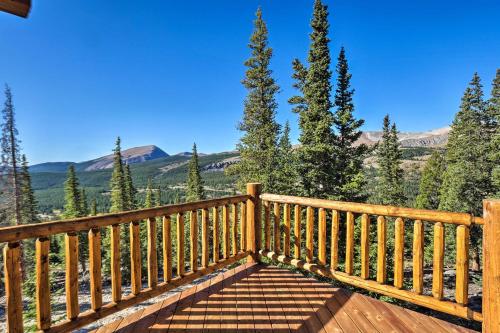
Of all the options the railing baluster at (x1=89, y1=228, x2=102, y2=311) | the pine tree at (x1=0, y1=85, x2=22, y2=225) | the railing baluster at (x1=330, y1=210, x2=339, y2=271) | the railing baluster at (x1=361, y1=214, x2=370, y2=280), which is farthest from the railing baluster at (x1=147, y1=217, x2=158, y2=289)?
the pine tree at (x1=0, y1=85, x2=22, y2=225)

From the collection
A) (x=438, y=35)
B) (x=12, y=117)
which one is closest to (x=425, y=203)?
(x=438, y=35)

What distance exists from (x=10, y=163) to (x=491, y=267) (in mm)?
23572

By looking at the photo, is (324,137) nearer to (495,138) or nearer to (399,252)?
(495,138)

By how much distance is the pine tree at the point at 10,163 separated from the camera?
1750 centimetres

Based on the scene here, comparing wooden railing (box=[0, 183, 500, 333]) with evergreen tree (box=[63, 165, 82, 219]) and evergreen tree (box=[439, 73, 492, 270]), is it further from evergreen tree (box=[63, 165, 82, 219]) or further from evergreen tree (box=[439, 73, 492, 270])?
evergreen tree (box=[63, 165, 82, 219])

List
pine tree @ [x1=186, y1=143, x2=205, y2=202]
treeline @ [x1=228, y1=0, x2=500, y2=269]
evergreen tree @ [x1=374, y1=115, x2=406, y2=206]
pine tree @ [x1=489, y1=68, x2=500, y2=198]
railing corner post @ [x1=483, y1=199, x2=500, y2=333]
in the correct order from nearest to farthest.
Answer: railing corner post @ [x1=483, y1=199, x2=500, y2=333]
treeline @ [x1=228, y1=0, x2=500, y2=269]
pine tree @ [x1=489, y1=68, x2=500, y2=198]
evergreen tree @ [x1=374, y1=115, x2=406, y2=206]
pine tree @ [x1=186, y1=143, x2=205, y2=202]

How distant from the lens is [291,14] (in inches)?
560

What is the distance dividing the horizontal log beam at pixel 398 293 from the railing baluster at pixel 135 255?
7.04 feet

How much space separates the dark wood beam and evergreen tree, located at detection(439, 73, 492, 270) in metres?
23.6

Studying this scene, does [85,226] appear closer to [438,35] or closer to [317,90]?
[317,90]

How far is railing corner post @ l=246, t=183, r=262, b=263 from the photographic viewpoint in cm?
455

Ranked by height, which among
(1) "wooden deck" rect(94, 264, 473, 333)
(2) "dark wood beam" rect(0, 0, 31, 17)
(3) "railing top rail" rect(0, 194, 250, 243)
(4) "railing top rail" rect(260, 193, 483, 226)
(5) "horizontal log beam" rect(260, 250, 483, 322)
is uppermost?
(2) "dark wood beam" rect(0, 0, 31, 17)

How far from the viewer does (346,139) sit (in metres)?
15.2

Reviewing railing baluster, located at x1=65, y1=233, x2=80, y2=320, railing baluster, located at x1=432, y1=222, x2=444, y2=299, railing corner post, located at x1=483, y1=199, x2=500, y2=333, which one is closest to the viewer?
railing corner post, located at x1=483, y1=199, x2=500, y2=333
